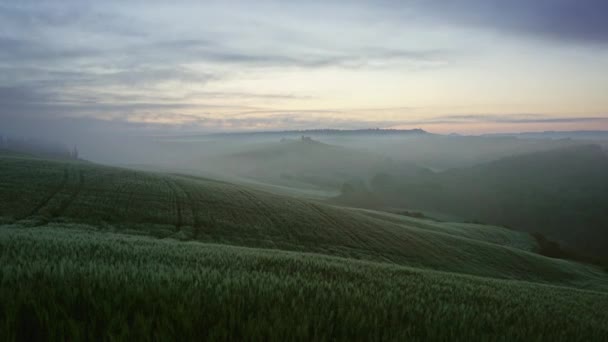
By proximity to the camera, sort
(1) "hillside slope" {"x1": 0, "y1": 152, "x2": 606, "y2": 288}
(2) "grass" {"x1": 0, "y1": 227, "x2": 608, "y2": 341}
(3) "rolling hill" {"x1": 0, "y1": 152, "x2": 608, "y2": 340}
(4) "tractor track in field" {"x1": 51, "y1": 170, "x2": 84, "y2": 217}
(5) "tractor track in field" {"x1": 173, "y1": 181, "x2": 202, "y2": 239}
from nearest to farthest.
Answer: (2) "grass" {"x1": 0, "y1": 227, "x2": 608, "y2": 341} < (3) "rolling hill" {"x1": 0, "y1": 152, "x2": 608, "y2": 340} < (4) "tractor track in field" {"x1": 51, "y1": 170, "x2": 84, "y2": 217} < (1) "hillside slope" {"x1": 0, "y1": 152, "x2": 606, "y2": 288} < (5) "tractor track in field" {"x1": 173, "y1": 181, "x2": 202, "y2": 239}

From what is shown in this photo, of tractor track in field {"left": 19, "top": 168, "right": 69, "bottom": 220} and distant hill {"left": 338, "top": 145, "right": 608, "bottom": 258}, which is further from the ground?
tractor track in field {"left": 19, "top": 168, "right": 69, "bottom": 220}

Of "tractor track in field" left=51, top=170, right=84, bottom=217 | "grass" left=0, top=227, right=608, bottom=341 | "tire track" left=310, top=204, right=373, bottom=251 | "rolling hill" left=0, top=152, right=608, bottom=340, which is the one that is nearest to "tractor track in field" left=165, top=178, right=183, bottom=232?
"tractor track in field" left=51, top=170, right=84, bottom=217

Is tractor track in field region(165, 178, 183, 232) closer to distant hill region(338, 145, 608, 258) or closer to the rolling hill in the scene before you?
the rolling hill

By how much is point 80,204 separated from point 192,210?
8.81 metres

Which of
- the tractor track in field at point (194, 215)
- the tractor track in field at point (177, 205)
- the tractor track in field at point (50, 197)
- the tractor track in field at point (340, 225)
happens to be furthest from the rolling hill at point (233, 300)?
the tractor track in field at point (340, 225)

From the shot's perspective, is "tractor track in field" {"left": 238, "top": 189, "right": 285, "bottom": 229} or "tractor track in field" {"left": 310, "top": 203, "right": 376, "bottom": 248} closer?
"tractor track in field" {"left": 310, "top": 203, "right": 376, "bottom": 248}

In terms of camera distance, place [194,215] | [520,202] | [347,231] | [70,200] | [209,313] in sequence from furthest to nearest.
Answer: [520,202]
[347,231]
[194,215]
[70,200]
[209,313]

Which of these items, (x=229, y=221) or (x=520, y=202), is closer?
(x=229, y=221)

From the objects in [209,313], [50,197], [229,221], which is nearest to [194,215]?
[229,221]

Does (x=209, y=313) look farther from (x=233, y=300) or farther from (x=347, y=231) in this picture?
(x=347, y=231)

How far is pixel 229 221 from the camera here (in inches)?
1293

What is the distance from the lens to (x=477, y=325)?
13.6ft

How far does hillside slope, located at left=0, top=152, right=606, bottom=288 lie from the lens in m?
28.2

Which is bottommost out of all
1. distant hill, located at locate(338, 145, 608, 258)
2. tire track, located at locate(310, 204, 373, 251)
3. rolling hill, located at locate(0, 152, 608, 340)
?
distant hill, located at locate(338, 145, 608, 258)
